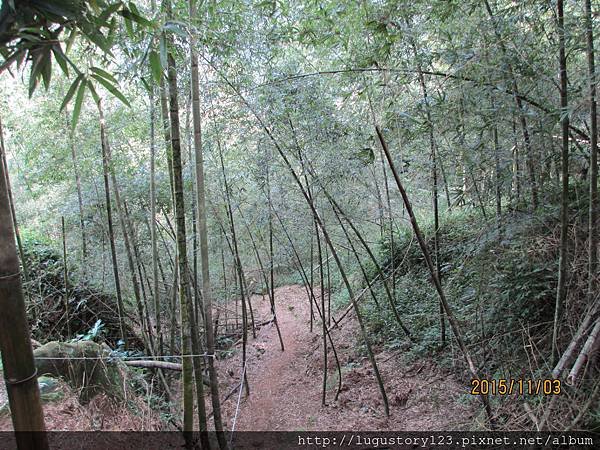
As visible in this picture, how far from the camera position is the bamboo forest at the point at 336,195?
5.49 feet

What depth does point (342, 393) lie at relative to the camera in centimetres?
424

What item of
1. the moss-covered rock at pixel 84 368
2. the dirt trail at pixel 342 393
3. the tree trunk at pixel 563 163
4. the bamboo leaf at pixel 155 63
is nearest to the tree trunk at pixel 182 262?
the moss-covered rock at pixel 84 368

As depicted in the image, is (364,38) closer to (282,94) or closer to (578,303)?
(282,94)

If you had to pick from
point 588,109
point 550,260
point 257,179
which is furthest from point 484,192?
point 257,179

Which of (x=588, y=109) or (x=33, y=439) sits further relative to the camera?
(x=588, y=109)

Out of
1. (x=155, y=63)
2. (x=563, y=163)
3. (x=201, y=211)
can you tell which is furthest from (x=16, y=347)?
(x=563, y=163)

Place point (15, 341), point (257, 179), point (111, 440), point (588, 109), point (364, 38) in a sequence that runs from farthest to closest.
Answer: point (257, 179)
point (364, 38)
point (111, 440)
point (588, 109)
point (15, 341)

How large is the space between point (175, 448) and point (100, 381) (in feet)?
2.26

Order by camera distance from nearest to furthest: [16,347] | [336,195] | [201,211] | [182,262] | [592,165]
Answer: [16,347]
[592,165]
[182,262]
[201,211]
[336,195]

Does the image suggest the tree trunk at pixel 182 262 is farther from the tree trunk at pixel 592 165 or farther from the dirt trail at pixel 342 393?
the tree trunk at pixel 592 165

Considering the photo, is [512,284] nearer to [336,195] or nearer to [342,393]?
[342,393]

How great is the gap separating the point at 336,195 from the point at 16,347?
14.7ft

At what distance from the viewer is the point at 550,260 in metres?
2.46

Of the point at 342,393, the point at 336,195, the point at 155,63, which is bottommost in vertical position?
the point at 342,393
